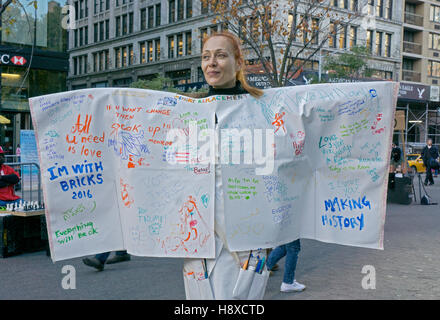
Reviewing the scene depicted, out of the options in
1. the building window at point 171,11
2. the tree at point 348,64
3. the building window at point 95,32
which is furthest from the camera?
the building window at point 95,32

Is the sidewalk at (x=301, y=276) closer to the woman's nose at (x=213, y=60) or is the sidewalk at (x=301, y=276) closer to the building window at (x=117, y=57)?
the woman's nose at (x=213, y=60)

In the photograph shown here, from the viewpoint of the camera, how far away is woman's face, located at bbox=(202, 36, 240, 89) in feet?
8.79

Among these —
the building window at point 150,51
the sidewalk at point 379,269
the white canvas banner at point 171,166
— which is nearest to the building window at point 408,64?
the building window at point 150,51

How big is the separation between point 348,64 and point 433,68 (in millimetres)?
19717

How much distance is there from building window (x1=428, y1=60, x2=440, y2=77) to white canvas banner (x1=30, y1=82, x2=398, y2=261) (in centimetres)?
5008

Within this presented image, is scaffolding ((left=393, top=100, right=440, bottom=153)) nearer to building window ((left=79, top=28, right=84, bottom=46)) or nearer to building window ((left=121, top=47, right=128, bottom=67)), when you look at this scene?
building window ((left=121, top=47, right=128, bottom=67))

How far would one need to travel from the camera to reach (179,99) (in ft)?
9.04

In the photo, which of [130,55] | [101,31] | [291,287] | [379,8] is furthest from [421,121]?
[291,287]

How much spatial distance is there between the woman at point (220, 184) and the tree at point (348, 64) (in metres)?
31.4

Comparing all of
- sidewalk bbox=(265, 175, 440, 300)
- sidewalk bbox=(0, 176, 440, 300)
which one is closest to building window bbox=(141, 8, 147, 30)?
sidewalk bbox=(265, 175, 440, 300)

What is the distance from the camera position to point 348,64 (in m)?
33.1

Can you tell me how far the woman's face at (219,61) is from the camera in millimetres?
2678

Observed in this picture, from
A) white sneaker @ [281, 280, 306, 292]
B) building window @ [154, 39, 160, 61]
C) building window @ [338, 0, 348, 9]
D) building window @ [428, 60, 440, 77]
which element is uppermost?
building window @ [338, 0, 348, 9]
